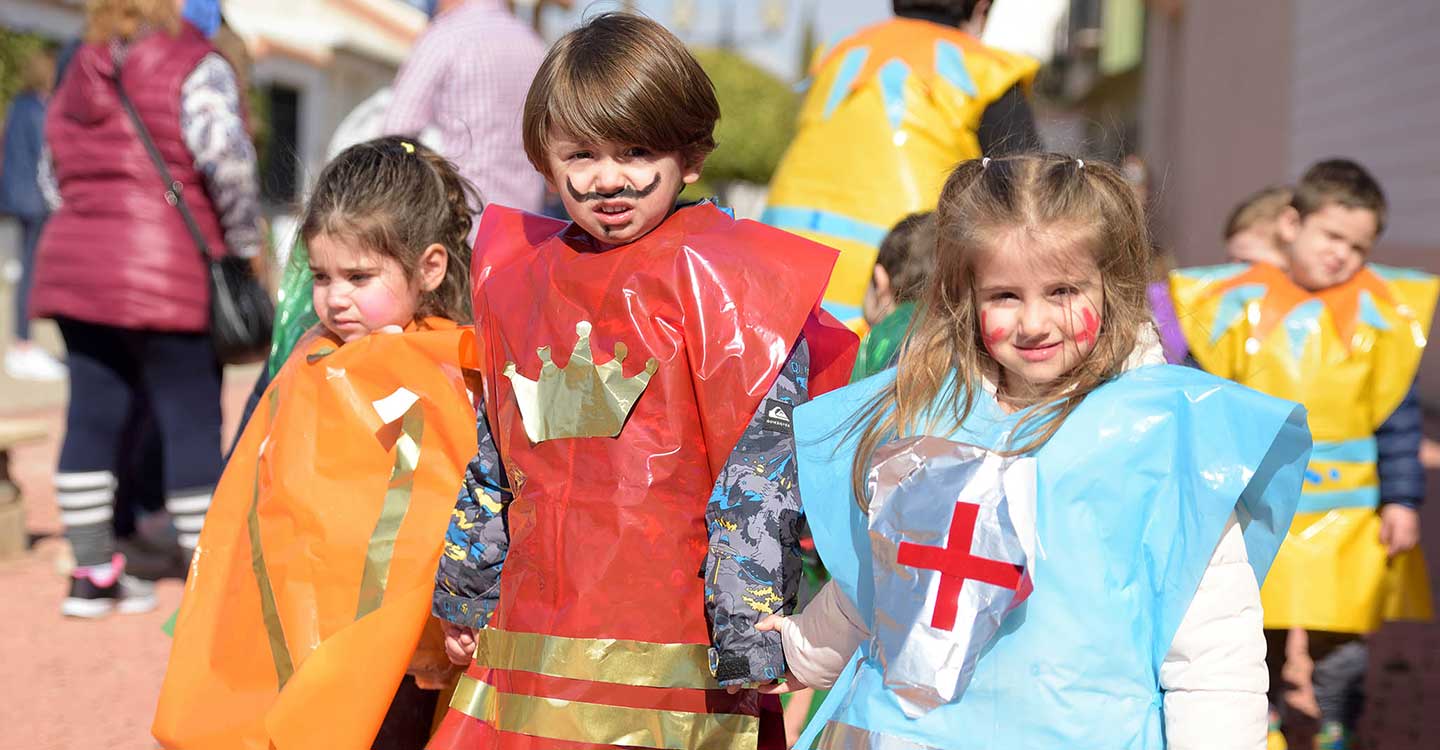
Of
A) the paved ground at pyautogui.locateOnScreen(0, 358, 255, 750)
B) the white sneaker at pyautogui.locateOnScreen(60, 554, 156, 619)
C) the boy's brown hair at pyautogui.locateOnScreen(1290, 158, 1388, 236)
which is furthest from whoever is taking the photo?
the white sneaker at pyautogui.locateOnScreen(60, 554, 156, 619)

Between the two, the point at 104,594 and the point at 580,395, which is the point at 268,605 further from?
the point at 104,594

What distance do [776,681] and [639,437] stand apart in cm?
44

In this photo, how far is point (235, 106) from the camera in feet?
16.1

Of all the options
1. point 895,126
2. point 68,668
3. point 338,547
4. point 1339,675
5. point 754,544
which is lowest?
point 68,668

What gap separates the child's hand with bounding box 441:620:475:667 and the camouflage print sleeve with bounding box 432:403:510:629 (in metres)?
0.04

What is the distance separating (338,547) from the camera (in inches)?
113

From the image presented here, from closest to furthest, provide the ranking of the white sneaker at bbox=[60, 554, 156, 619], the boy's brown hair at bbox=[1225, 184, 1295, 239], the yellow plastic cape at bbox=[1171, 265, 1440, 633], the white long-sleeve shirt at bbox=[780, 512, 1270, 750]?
1. the white long-sleeve shirt at bbox=[780, 512, 1270, 750]
2. the yellow plastic cape at bbox=[1171, 265, 1440, 633]
3. the boy's brown hair at bbox=[1225, 184, 1295, 239]
4. the white sneaker at bbox=[60, 554, 156, 619]

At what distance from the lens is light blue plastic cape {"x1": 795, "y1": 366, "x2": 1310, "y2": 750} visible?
205 centimetres

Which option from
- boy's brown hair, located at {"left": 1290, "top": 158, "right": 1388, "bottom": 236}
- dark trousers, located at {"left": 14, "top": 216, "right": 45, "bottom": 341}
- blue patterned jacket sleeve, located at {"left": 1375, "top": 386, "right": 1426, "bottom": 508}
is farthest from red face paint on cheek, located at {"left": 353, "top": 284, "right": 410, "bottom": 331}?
dark trousers, located at {"left": 14, "top": 216, "right": 45, "bottom": 341}

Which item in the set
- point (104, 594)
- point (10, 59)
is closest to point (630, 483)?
point (104, 594)

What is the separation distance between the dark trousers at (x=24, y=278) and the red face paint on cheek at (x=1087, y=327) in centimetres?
1066

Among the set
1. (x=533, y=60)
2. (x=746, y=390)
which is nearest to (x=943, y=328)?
(x=746, y=390)

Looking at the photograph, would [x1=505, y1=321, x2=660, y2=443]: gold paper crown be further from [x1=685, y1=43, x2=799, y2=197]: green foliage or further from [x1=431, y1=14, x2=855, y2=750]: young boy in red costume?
[x1=685, y1=43, x2=799, y2=197]: green foliage

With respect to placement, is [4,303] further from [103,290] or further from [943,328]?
[943,328]
